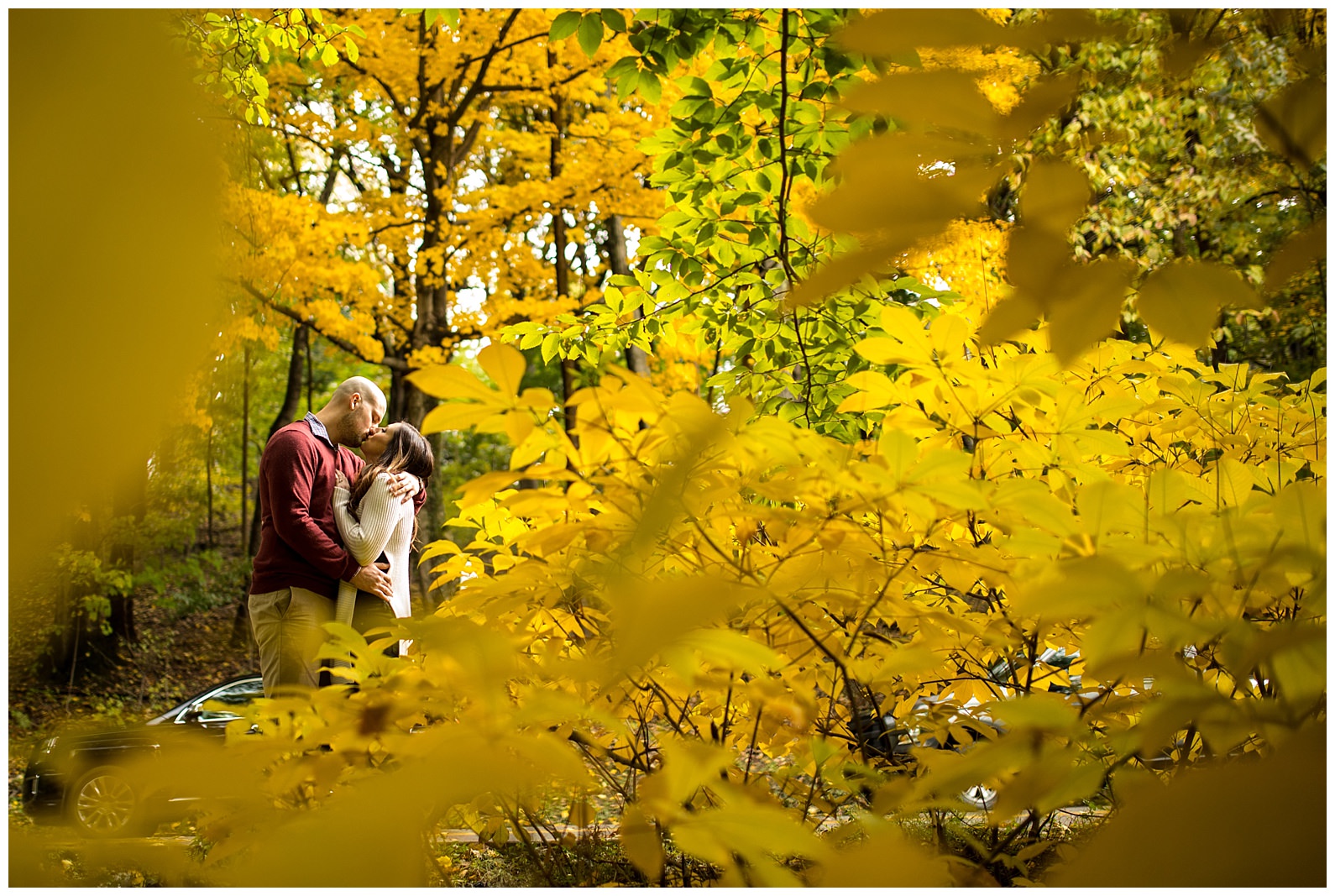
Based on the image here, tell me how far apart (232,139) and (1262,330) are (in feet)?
26.5

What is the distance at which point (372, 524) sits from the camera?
2418mm

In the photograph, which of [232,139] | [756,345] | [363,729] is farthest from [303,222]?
[232,139]

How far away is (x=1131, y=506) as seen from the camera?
0.58 m

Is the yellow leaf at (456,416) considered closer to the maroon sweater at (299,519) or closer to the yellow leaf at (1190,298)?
the yellow leaf at (1190,298)

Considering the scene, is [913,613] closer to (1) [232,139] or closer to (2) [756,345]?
(1) [232,139]

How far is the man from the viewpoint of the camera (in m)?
2.31

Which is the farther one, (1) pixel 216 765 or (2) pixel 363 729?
(2) pixel 363 729

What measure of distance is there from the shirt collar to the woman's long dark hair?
0.14 m

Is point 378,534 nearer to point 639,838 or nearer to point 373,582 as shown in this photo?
point 373,582

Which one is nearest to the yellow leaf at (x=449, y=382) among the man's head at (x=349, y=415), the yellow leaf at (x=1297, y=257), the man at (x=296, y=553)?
the yellow leaf at (x=1297, y=257)

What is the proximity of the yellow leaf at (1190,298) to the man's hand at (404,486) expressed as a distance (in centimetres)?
212

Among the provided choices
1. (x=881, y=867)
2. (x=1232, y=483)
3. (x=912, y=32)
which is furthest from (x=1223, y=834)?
(x=1232, y=483)

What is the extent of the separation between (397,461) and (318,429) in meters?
0.24

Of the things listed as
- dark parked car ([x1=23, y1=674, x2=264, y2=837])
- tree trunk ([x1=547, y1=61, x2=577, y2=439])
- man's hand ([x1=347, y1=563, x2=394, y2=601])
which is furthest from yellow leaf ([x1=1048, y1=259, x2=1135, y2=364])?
tree trunk ([x1=547, y1=61, x2=577, y2=439])
